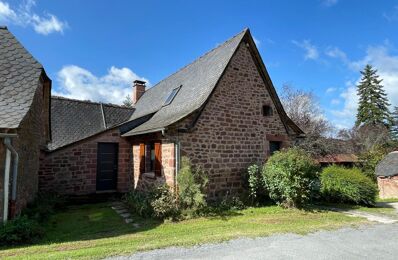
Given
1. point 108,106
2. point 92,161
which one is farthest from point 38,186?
point 108,106

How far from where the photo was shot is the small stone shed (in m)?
24.0

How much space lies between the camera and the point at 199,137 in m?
10.4

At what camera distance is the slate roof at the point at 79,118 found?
584 inches

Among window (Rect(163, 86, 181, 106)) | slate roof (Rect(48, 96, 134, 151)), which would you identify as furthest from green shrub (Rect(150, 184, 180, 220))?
slate roof (Rect(48, 96, 134, 151))

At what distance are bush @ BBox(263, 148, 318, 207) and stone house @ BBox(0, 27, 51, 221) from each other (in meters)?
7.87

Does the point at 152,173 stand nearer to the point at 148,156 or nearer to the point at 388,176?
the point at 148,156

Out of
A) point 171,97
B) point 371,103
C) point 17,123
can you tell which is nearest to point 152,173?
point 171,97

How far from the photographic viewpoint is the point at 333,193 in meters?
12.2

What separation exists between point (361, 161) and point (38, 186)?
2927 cm

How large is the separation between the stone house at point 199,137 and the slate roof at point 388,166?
16.3 metres

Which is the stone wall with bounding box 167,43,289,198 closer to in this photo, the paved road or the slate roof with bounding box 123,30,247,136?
the slate roof with bounding box 123,30,247,136

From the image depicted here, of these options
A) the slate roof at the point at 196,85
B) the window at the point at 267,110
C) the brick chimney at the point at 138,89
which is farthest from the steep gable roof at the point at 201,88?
the brick chimney at the point at 138,89

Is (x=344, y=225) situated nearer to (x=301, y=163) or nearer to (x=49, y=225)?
(x=301, y=163)

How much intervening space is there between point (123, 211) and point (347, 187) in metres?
9.22
